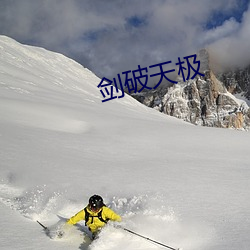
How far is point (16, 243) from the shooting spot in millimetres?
4637

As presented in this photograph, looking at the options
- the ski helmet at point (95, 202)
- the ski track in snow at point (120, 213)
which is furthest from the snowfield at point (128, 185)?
the ski helmet at point (95, 202)

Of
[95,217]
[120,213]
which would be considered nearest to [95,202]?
[95,217]

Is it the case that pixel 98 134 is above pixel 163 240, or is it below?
above

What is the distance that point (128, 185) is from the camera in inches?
298

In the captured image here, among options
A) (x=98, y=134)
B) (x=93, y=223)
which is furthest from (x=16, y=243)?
(x=98, y=134)

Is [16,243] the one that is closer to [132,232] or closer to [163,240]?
[132,232]

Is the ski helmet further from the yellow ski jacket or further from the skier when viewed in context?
the yellow ski jacket

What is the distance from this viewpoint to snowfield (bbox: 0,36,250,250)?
16.9 ft

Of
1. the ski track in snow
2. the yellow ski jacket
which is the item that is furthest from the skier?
the ski track in snow

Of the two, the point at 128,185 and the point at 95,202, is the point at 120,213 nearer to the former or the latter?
the point at 95,202

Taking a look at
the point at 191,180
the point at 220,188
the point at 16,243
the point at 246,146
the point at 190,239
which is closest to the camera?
the point at 16,243

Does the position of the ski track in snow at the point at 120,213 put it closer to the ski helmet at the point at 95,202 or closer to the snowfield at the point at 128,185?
the snowfield at the point at 128,185

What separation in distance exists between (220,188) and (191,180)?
856 mm

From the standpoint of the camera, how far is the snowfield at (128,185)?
5.14 metres
